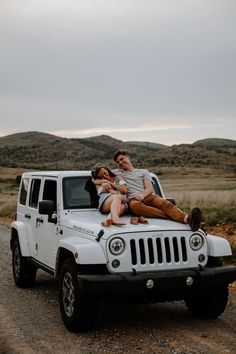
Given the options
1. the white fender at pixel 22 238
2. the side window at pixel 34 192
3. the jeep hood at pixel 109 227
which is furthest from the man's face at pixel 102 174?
the white fender at pixel 22 238

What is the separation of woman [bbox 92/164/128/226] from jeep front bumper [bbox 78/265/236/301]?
3.92 feet

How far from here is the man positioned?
23.4 feet

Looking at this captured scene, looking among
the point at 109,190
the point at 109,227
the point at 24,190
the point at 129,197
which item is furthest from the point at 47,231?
the point at 24,190

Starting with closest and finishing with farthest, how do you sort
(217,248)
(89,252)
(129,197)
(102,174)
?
1. (89,252)
2. (217,248)
3. (129,197)
4. (102,174)

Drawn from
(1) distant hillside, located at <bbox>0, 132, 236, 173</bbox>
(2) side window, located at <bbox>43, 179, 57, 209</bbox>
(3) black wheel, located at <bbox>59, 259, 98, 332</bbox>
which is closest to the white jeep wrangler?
(3) black wheel, located at <bbox>59, 259, 98, 332</bbox>

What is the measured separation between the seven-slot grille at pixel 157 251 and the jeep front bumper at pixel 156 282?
170 mm

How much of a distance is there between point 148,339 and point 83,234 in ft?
4.99

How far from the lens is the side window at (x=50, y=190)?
852 centimetres

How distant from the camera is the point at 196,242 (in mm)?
7000

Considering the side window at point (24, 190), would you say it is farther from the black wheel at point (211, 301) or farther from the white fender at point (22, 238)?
the black wheel at point (211, 301)

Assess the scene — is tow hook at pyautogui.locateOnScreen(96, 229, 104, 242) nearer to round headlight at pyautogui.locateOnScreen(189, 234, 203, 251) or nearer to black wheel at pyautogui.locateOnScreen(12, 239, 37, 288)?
round headlight at pyautogui.locateOnScreen(189, 234, 203, 251)

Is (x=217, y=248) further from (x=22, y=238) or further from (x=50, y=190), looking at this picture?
(x=22, y=238)

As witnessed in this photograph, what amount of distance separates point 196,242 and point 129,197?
4.51 ft

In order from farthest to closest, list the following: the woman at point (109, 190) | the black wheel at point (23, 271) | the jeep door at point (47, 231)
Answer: the black wheel at point (23, 271)
the jeep door at point (47, 231)
the woman at point (109, 190)
